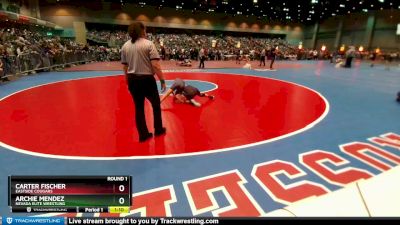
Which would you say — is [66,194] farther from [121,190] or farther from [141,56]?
[141,56]

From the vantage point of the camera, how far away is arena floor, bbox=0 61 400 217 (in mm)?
2793

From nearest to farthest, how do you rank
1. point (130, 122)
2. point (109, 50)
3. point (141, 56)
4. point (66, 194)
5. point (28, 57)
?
point (66, 194), point (141, 56), point (130, 122), point (28, 57), point (109, 50)

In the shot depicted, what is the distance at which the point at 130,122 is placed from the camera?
5199 millimetres

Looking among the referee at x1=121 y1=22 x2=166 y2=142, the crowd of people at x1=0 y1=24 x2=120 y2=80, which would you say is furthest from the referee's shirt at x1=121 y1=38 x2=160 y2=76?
the crowd of people at x1=0 y1=24 x2=120 y2=80

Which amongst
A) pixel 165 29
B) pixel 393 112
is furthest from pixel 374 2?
pixel 393 112

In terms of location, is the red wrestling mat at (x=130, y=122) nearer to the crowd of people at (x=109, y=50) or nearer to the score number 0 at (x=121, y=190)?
the score number 0 at (x=121, y=190)

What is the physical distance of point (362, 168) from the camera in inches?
133

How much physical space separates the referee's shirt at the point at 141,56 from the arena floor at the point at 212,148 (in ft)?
4.02

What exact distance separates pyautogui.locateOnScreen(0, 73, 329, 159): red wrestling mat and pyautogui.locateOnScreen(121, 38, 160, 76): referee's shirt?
48.1 inches

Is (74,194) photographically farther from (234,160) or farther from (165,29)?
(165,29)

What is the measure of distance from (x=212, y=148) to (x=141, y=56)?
184 cm

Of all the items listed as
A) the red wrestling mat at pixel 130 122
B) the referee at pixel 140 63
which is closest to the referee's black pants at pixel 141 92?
the referee at pixel 140 63

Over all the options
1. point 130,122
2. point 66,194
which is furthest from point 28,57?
point 66,194

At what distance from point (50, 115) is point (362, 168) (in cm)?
610
